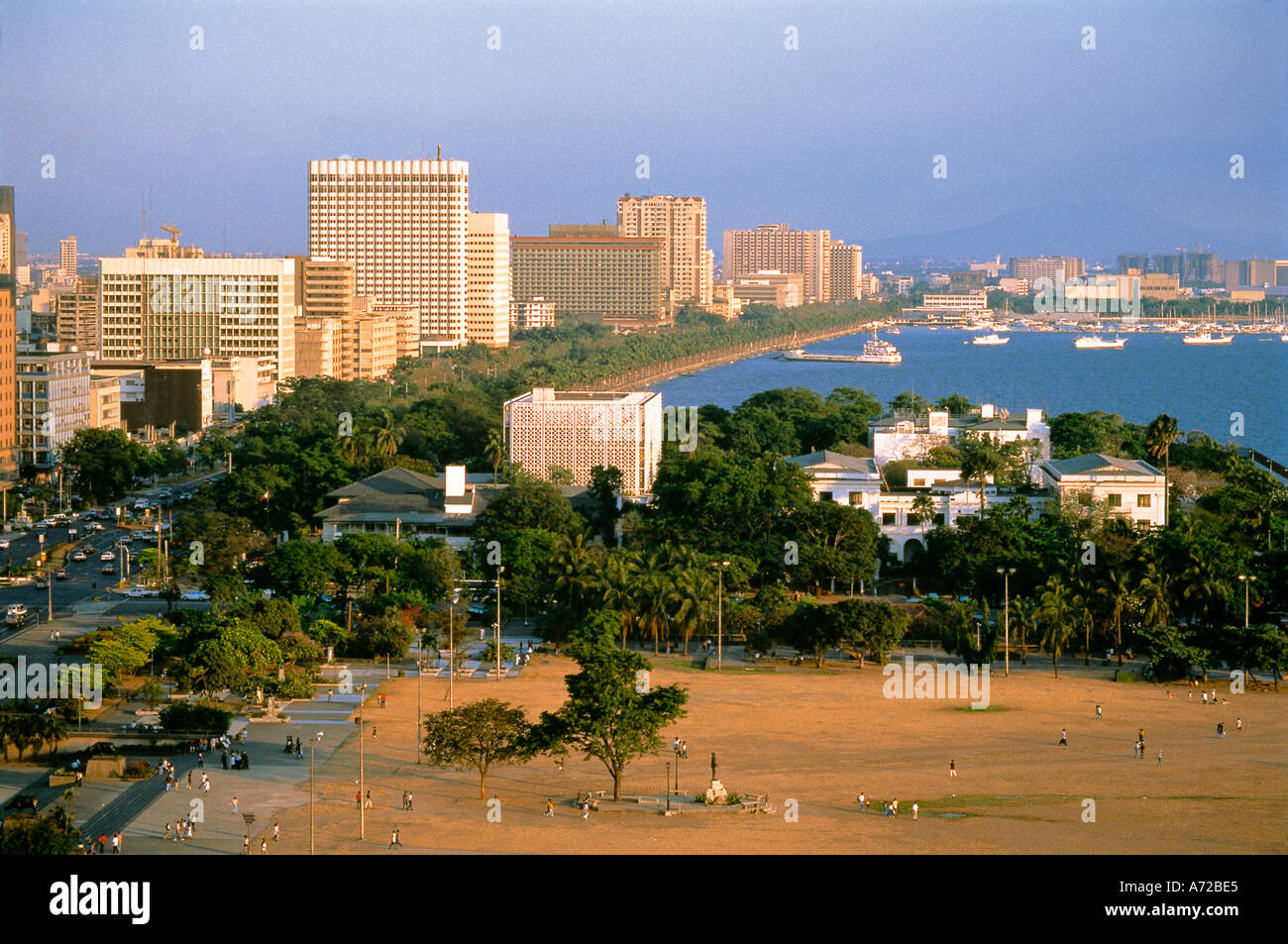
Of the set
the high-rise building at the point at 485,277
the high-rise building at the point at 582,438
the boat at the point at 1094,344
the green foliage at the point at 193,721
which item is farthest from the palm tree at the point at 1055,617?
the boat at the point at 1094,344

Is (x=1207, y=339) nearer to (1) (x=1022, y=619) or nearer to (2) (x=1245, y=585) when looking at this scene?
(2) (x=1245, y=585)

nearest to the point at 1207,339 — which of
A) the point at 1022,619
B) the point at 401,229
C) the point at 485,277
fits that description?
the point at 485,277

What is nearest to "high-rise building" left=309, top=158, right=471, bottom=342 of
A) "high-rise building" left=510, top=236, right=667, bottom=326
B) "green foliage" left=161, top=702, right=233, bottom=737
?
"high-rise building" left=510, top=236, right=667, bottom=326

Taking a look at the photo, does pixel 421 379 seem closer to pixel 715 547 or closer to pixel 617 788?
pixel 715 547

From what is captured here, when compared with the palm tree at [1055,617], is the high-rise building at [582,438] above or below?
above

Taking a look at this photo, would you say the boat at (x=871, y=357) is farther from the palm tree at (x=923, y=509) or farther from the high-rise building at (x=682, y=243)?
the palm tree at (x=923, y=509)

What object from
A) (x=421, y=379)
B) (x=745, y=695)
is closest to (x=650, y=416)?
(x=745, y=695)
